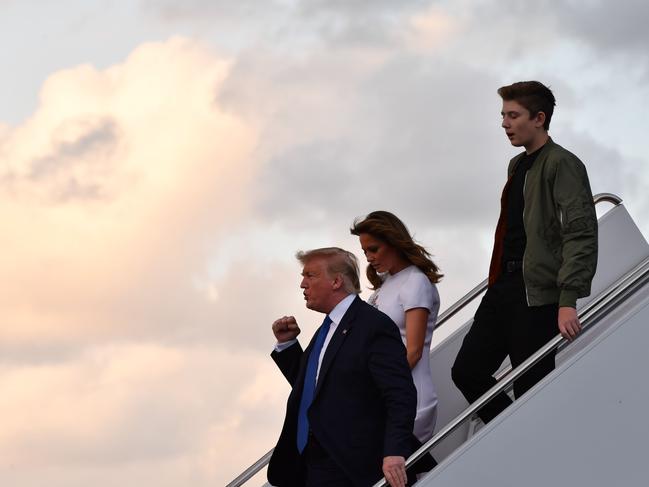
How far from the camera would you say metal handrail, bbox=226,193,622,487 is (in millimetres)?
6062

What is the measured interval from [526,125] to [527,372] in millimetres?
1045

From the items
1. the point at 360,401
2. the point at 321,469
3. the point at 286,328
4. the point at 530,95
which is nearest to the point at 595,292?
the point at 530,95

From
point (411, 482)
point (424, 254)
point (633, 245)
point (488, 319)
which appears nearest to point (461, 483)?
point (411, 482)

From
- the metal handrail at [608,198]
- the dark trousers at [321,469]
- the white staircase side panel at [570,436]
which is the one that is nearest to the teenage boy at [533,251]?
the white staircase side panel at [570,436]

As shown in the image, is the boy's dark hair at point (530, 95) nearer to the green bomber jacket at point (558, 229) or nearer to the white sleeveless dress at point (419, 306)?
the green bomber jacket at point (558, 229)

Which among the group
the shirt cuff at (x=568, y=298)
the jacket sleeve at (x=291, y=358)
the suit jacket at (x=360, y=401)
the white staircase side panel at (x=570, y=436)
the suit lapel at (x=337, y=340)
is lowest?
the white staircase side panel at (x=570, y=436)

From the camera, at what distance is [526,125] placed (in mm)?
5184

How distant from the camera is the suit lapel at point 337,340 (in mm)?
4910

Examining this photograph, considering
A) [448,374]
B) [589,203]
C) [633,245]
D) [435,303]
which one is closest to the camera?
[589,203]

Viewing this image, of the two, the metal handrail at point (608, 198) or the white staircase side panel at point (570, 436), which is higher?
the metal handrail at point (608, 198)

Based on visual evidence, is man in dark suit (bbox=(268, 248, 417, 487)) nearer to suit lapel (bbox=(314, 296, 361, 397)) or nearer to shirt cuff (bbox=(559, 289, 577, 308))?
suit lapel (bbox=(314, 296, 361, 397))

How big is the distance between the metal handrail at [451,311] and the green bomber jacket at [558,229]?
4.32 ft

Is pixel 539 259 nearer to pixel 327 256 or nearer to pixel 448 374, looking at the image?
pixel 327 256

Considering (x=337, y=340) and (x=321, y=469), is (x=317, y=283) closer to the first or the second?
(x=337, y=340)
